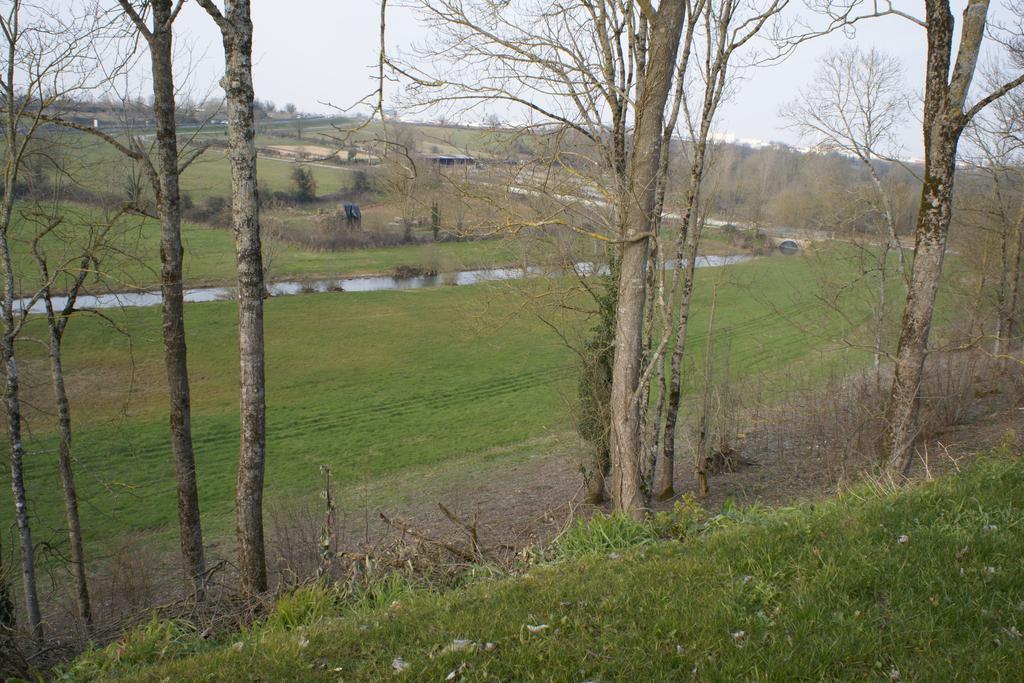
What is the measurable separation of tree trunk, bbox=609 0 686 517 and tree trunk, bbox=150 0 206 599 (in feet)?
18.6

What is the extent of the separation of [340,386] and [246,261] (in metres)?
23.5

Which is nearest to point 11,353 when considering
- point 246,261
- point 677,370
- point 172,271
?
point 172,271

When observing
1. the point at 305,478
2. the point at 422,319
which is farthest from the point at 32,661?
the point at 422,319

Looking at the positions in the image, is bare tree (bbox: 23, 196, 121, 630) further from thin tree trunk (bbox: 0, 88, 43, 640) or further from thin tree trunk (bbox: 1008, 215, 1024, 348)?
thin tree trunk (bbox: 1008, 215, 1024, 348)

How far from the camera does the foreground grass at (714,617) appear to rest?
11.1 ft

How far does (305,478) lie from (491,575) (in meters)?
16.0

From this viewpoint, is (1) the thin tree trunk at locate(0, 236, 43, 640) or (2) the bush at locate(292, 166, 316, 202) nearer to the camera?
(1) the thin tree trunk at locate(0, 236, 43, 640)

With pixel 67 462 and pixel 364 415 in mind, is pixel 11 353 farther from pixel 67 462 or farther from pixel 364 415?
pixel 364 415

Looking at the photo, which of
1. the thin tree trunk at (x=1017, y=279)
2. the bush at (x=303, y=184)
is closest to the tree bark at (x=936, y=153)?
the thin tree trunk at (x=1017, y=279)

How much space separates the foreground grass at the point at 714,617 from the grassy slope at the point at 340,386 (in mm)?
9083

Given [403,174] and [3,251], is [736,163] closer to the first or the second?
[403,174]

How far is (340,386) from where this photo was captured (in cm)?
2970

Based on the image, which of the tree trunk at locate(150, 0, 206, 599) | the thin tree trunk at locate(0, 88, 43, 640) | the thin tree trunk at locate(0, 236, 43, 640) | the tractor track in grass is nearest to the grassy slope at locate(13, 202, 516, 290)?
the tractor track in grass

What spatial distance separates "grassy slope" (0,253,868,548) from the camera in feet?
63.4
